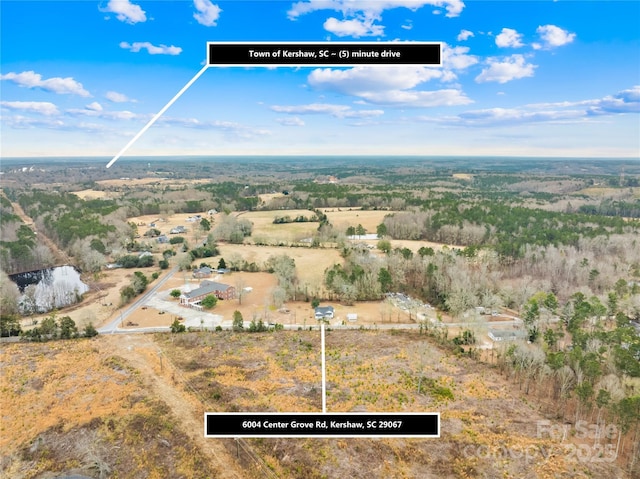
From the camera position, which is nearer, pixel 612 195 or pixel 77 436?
pixel 77 436

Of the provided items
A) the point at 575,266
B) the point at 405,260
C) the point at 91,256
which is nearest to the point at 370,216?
the point at 405,260

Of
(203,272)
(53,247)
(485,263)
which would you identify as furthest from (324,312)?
(53,247)

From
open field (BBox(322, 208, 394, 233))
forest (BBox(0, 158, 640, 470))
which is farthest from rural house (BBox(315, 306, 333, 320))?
open field (BBox(322, 208, 394, 233))

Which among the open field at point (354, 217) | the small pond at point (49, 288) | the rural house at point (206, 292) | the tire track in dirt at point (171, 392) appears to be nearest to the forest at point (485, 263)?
the small pond at point (49, 288)

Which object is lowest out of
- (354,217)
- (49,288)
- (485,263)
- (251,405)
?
(251,405)

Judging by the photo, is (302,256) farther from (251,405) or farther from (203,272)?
(251,405)

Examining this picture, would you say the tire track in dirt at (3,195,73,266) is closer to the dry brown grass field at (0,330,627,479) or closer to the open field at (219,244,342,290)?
the open field at (219,244,342,290)

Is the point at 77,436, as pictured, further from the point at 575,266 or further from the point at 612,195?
the point at 612,195
